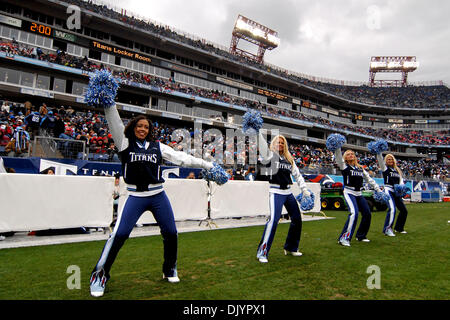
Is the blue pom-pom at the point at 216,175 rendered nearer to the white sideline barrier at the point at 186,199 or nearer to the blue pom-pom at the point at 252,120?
the blue pom-pom at the point at 252,120

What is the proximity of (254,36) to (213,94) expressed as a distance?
62.4 ft

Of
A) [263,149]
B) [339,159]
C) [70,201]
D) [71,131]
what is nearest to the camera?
[263,149]

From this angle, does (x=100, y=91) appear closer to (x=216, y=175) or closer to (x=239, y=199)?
(x=216, y=175)

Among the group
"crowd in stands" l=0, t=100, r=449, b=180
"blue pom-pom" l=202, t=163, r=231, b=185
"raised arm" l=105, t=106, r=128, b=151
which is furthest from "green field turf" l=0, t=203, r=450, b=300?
"crowd in stands" l=0, t=100, r=449, b=180

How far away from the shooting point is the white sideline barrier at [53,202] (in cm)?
594

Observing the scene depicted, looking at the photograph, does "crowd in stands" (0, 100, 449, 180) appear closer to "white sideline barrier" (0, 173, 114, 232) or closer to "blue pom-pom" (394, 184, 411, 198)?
"white sideline barrier" (0, 173, 114, 232)

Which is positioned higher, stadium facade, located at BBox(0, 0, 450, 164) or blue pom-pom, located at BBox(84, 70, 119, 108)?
stadium facade, located at BBox(0, 0, 450, 164)

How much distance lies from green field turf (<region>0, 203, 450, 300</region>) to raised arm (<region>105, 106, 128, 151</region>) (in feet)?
5.23

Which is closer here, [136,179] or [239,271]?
[136,179]

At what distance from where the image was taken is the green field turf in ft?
9.93

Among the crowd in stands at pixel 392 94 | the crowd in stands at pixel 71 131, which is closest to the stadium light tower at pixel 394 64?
the crowd in stands at pixel 392 94

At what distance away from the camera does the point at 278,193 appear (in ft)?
15.4

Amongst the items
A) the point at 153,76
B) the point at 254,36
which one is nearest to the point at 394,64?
the point at 254,36
